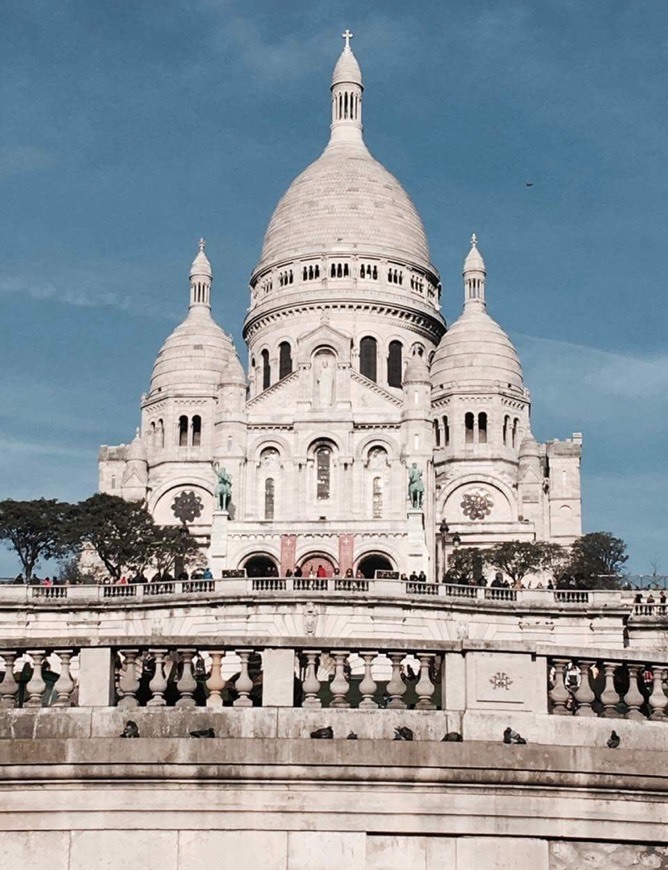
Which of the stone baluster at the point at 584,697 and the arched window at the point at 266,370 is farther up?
the arched window at the point at 266,370

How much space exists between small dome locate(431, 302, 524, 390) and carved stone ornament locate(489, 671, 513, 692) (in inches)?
3572

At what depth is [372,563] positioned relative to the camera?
7781cm

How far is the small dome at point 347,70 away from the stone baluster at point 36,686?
113m

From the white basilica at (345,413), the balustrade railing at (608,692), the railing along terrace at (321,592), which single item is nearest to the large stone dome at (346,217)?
the white basilica at (345,413)

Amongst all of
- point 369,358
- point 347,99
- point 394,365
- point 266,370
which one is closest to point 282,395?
point 369,358

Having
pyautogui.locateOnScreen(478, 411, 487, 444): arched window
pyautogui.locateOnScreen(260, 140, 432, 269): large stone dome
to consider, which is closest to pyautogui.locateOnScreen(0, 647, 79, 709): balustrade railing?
pyautogui.locateOnScreen(478, 411, 487, 444): arched window

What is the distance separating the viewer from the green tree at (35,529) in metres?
71.5

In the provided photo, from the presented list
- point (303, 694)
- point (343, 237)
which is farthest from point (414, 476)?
point (303, 694)

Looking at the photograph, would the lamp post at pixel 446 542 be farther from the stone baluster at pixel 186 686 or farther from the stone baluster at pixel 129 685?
the stone baluster at pixel 186 686

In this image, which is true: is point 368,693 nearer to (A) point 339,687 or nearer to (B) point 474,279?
(A) point 339,687

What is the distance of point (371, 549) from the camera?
77.5 meters

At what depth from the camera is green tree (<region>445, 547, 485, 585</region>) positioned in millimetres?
68938

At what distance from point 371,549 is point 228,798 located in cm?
6832

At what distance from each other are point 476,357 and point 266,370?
13.7m
